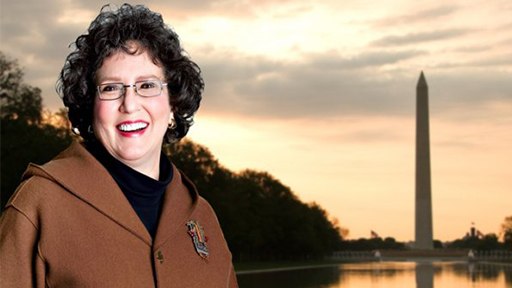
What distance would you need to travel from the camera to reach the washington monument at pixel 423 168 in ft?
Answer: 240

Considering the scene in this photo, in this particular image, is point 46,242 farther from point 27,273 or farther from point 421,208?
point 421,208

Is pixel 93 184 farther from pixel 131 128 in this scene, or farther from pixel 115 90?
pixel 115 90

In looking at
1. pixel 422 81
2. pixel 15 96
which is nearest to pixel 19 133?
pixel 15 96

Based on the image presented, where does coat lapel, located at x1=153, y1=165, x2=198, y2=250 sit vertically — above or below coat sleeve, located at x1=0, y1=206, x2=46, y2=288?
above

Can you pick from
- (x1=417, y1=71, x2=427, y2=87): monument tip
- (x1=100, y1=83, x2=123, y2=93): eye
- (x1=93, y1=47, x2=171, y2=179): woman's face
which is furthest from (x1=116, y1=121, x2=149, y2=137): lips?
(x1=417, y1=71, x2=427, y2=87): monument tip

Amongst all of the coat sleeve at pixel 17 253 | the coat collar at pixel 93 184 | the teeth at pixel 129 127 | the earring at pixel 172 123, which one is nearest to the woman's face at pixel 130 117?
the teeth at pixel 129 127

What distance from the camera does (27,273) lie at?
3027 mm

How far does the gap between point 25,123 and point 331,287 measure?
1671 cm

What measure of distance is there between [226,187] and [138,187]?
63.4 metres

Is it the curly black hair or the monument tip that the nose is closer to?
the curly black hair

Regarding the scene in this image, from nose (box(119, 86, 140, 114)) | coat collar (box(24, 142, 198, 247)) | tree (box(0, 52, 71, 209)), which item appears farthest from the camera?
tree (box(0, 52, 71, 209))

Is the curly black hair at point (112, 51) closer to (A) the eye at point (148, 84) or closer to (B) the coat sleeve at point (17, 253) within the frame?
(A) the eye at point (148, 84)

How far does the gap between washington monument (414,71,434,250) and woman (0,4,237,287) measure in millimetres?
70399

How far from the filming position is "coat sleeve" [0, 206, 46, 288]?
9.84 ft
